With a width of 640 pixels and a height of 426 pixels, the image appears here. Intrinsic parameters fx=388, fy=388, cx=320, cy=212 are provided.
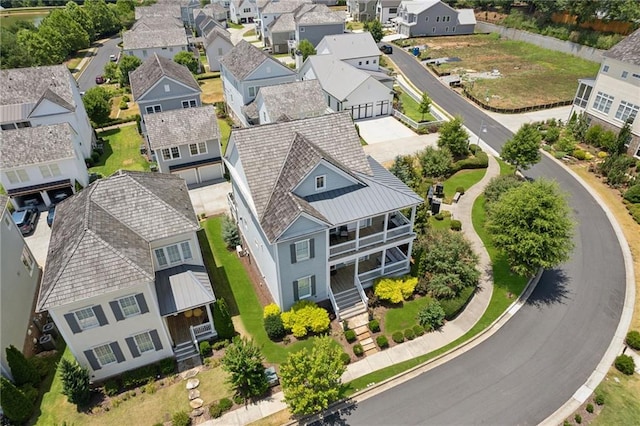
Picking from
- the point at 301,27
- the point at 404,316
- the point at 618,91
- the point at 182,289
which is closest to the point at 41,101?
the point at 182,289

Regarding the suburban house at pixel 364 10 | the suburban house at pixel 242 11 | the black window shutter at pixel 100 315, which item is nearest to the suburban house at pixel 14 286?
the black window shutter at pixel 100 315

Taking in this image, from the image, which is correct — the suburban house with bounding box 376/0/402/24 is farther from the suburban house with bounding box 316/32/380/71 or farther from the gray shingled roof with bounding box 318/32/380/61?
the suburban house with bounding box 316/32/380/71

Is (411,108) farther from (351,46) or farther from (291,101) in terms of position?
(291,101)

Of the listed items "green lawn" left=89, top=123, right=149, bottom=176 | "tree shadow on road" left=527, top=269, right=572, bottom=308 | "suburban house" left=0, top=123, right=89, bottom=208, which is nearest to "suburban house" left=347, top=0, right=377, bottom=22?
"green lawn" left=89, top=123, right=149, bottom=176

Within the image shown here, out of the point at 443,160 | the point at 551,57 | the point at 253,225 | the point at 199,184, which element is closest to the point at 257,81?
the point at 199,184

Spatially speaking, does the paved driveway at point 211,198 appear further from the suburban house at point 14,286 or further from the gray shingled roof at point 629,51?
the gray shingled roof at point 629,51
